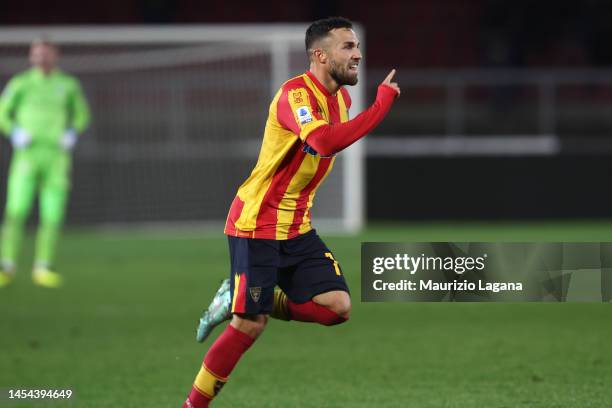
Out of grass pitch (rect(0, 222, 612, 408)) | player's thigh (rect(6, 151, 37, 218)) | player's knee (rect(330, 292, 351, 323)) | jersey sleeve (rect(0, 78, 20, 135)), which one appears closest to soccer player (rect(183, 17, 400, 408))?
player's knee (rect(330, 292, 351, 323))

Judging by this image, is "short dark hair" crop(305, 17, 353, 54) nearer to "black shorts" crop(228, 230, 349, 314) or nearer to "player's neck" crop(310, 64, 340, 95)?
"player's neck" crop(310, 64, 340, 95)

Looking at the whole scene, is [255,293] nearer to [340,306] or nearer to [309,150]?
[340,306]

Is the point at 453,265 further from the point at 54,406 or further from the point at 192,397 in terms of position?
the point at 54,406

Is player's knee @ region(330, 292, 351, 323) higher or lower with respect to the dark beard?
lower

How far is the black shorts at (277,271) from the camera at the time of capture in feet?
18.1

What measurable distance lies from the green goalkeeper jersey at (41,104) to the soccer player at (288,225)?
6791 mm

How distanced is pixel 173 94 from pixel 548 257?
12.6 m

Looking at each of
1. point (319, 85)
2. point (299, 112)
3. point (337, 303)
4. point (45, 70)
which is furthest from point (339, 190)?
point (299, 112)

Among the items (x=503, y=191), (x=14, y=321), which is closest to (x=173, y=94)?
(x=503, y=191)

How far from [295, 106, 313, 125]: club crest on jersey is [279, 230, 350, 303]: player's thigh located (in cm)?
62

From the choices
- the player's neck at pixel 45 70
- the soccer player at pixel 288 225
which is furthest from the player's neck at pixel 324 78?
the player's neck at pixel 45 70

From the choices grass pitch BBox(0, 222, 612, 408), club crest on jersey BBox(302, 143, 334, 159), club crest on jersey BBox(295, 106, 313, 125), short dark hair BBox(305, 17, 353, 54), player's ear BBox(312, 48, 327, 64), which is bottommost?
grass pitch BBox(0, 222, 612, 408)

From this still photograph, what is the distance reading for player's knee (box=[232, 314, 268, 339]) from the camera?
5547mm

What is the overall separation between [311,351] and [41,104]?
5.31m
